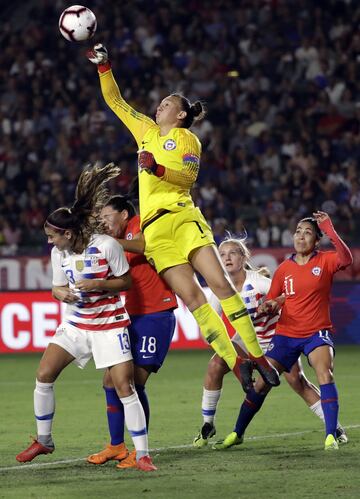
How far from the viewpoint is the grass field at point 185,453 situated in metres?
6.84

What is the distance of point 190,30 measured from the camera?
24.1 metres

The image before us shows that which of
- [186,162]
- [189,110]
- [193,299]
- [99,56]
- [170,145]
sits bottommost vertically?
[193,299]

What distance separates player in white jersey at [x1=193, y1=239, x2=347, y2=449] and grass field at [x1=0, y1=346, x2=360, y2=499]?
23 cm

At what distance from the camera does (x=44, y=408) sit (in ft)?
25.7

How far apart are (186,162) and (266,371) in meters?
1.61

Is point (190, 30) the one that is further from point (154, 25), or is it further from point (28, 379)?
point (28, 379)

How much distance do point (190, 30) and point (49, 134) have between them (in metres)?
3.81

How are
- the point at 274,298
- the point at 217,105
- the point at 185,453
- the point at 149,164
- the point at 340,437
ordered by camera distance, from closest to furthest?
the point at 149,164 → the point at 185,453 → the point at 340,437 → the point at 274,298 → the point at 217,105

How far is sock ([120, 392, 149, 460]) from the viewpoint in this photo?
7445 mm

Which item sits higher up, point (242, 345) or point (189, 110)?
point (189, 110)

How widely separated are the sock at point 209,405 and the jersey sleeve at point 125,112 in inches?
82.3

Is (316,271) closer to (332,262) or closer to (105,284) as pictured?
(332,262)

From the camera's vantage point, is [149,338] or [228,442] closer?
[149,338]

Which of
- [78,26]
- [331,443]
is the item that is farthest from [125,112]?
[331,443]
